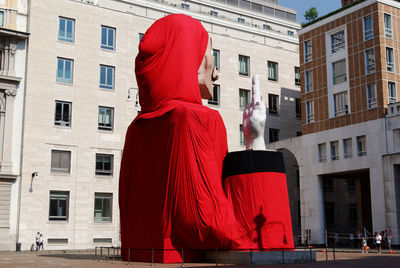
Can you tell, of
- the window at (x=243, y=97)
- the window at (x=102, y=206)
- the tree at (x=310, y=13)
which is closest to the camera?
the window at (x=102, y=206)

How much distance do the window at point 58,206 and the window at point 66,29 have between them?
12.2 m

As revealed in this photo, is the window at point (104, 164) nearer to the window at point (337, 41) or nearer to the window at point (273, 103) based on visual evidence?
the window at point (273, 103)

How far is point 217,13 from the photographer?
64.3m

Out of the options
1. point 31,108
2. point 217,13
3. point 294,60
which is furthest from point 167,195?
point 217,13

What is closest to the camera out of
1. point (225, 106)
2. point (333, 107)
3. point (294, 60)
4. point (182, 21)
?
point (182, 21)

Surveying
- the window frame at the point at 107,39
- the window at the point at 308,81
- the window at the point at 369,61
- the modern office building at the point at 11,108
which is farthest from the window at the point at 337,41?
the modern office building at the point at 11,108

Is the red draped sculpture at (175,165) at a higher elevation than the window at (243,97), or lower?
lower

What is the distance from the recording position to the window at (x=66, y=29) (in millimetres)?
42156

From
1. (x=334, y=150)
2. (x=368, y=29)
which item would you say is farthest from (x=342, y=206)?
(x=368, y=29)

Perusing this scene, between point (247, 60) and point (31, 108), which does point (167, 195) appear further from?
point (247, 60)

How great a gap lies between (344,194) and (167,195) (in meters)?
39.3

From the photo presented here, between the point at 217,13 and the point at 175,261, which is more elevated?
the point at 217,13

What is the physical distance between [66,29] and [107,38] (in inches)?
138

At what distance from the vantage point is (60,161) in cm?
4059
